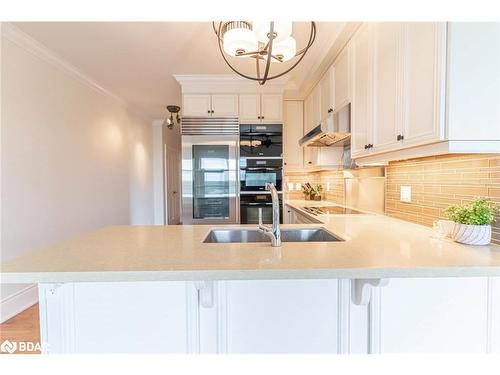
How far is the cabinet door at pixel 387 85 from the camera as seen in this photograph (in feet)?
4.76

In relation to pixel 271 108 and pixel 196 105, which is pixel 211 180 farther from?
pixel 271 108

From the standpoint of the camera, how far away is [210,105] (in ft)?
10.8

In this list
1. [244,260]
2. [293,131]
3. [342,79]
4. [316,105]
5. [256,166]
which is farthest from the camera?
[293,131]

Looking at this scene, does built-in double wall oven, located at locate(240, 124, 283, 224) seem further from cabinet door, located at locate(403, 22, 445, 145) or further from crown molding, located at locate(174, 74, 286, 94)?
cabinet door, located at locate(403, 22, 445, 145)

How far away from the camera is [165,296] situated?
1.17 meters

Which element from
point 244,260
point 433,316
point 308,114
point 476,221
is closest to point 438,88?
point 476,221

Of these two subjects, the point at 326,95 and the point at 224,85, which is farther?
the point at 224,85

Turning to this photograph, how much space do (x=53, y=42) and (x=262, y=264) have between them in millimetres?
2951

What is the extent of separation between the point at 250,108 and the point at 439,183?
7.59 feet

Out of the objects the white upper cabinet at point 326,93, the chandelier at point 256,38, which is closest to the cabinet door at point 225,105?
the white upper cabinet at point 326,93

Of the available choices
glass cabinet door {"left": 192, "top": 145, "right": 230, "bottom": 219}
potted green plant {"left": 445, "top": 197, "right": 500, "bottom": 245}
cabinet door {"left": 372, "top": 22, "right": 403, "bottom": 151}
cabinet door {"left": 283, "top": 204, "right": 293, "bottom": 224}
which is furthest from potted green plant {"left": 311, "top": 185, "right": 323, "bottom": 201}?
potted green plant {"left": 445, "top": 197, "right": 500, "bottom": 245}
